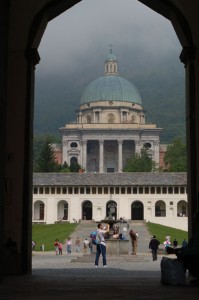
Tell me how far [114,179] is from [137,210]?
590 cm

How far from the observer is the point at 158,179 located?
8162cm

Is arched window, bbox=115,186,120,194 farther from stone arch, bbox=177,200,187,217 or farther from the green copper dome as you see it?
the green copper dome

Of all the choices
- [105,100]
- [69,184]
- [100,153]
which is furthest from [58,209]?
[105,100]

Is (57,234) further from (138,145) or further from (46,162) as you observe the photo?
(138,145)

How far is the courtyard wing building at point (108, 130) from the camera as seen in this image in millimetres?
129500

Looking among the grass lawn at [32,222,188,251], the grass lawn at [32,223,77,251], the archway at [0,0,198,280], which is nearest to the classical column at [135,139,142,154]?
the grass lawn at [32,222,188,251]

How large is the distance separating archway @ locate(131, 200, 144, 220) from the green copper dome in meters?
55.2

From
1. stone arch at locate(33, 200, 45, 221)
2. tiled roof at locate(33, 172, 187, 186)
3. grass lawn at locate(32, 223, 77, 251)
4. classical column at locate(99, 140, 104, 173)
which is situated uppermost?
classical column at locate(99, 140, 104, 173)

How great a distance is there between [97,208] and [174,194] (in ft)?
36.0

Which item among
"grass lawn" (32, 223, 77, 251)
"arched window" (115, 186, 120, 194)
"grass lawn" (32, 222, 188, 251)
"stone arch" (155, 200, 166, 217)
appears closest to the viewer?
"grass lawn" (32, 223, 77, 251)

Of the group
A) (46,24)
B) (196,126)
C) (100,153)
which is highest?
(100,153)

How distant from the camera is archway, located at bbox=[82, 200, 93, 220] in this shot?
83.2 m

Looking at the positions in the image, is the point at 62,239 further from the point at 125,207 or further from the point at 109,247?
the point at 125,207

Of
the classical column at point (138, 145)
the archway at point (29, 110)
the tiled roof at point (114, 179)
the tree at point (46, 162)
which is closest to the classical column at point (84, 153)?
the classical column at point (138, 145)
